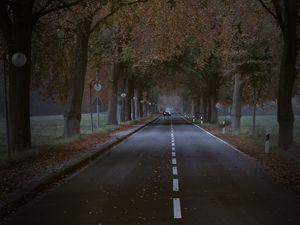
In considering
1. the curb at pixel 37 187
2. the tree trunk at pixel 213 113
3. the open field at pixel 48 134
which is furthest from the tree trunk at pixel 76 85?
the tree trunk at pixel 213 113

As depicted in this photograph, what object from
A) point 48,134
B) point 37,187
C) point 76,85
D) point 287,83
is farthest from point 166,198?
point 48,134

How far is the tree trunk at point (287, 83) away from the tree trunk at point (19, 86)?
985 centimetres

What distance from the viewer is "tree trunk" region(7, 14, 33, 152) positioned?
1884 centimetres

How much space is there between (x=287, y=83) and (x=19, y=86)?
10386 millimetres

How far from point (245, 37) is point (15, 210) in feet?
77.7

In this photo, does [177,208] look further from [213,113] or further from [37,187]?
[213,113]

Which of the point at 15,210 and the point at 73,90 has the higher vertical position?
the point at 73,90

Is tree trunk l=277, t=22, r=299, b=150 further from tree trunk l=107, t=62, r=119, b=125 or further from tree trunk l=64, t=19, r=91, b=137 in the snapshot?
tree trunk l=107, t=62, r=119, b=125

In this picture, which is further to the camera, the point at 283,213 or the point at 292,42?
the point at 292,42

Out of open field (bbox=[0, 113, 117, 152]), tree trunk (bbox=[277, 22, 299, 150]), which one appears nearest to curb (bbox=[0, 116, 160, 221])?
open field (bbox=[0, 113, 117, 152])

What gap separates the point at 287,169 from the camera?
15.2 metres

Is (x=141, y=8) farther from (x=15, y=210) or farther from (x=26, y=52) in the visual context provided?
(x=15, y=210)

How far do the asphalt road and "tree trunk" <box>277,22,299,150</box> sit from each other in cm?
492

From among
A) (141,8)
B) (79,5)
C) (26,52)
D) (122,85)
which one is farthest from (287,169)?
(122,85)
